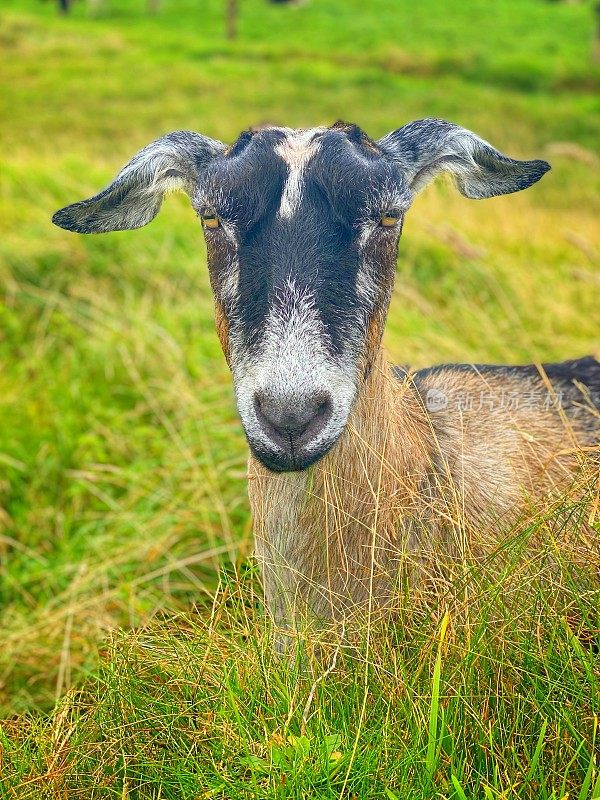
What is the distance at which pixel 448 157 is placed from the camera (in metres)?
3.38

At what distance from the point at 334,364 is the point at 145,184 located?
1209 mm

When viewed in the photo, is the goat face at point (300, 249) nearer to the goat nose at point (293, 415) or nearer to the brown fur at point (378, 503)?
the goat nose at point (293, 415)

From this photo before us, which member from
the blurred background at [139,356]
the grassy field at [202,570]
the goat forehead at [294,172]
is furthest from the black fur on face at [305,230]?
the blurred background at [139,356]

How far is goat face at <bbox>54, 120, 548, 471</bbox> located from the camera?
2568 millimetres

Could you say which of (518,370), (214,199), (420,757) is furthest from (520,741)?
(518,370)

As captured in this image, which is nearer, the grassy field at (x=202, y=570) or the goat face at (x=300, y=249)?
the grassy field at (x=202, y=570)

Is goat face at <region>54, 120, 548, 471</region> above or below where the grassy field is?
above

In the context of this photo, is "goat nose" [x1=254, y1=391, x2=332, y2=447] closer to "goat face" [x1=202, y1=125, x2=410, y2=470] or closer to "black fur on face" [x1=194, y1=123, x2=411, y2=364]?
"goat face" [x1=202, y1=125, x2=410, y2=470]

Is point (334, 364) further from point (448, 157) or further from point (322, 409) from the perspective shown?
point (448, 157)

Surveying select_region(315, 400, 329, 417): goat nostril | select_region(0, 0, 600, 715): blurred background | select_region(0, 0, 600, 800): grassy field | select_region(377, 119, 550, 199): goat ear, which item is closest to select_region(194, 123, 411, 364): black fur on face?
select_region(315, 400, 329, 417): goat nostril

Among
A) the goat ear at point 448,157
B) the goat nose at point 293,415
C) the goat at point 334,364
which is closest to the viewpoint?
the goat nose at point 293,415

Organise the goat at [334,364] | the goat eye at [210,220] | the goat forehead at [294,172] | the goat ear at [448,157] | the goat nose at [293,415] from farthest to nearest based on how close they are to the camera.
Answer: the goat ear at [448,157], the goat eye at [210,220], the goat forehead at [294,172], the goat at [334,364], the goat nose at [293,415]

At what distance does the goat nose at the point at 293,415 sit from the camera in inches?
98.5

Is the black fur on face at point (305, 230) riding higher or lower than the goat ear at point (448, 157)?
lower
